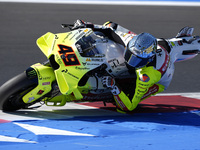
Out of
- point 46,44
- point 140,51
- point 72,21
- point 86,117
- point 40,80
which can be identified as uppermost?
point 46,44

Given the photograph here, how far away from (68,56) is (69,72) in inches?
7.4

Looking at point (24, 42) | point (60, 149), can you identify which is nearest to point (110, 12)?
point (24, 42)

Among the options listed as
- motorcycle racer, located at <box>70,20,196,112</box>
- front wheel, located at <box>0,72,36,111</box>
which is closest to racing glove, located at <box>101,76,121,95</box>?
motorcycle racer, located at <box>70,20,196,112</box>

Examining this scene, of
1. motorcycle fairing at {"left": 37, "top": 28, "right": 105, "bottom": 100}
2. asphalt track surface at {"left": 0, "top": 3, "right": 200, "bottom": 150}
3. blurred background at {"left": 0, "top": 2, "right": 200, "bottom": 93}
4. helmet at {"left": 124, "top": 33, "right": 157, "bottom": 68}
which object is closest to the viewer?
asphalt track surface at {"left": 0, "top": 3, "right": 200, "bottom": 150}

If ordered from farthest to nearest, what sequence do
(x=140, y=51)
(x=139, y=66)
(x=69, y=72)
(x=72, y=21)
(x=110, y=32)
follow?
(x=72, y=21) → (x=110, y=32) → (x=139, y=66) → (x=140, y=51) → (x=69, y=72)

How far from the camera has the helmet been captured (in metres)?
5.19

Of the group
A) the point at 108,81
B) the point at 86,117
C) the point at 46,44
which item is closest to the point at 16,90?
the point at 46,44

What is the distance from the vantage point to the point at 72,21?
10.8 meters

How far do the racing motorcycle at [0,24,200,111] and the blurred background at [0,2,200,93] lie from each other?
237 centimetres

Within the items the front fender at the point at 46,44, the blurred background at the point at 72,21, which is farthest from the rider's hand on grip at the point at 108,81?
the blurred background at the point at 72,21

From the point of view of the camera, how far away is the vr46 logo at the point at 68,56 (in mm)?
4961

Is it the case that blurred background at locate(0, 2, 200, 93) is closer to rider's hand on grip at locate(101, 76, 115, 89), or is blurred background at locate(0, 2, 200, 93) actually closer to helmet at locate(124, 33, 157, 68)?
helmet at locate(124, 33, 157, 68)

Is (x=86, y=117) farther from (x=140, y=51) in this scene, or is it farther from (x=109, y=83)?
(x=140, y=51)

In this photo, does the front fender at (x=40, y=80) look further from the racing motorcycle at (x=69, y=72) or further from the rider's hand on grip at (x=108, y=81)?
the rider's hand on grip at (x=108, y=81)
